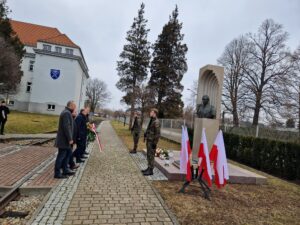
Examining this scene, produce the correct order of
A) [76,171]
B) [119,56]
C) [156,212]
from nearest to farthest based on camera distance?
[156,212] → [76,171] → [119,56]

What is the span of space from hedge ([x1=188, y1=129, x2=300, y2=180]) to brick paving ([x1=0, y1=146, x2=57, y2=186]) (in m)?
8.84

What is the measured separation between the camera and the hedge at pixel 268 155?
941 cm

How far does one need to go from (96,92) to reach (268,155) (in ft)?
248

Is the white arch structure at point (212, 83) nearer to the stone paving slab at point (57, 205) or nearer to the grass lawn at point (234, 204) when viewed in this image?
the grass lawn at point (234, 204)

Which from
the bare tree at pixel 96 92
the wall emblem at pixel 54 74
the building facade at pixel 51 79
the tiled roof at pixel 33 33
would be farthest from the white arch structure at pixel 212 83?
the bare tree at pixel 96 92

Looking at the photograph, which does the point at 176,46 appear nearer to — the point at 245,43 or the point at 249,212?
the point at 245,43

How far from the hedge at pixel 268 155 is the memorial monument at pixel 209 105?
3.41 meters

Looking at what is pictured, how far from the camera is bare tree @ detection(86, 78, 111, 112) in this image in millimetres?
80787

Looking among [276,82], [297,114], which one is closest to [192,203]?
[297,114]

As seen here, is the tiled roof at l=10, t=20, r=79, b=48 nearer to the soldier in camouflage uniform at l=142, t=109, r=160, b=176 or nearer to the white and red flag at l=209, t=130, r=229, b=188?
the soldier in camouflage uniform at l=142, t=109, r=160, b=176

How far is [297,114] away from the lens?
89.9ft

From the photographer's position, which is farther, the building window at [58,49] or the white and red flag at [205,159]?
the building window at [58,49]

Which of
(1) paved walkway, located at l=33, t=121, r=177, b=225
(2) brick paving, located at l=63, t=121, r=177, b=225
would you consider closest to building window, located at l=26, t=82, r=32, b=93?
(2) brick paving, located at l=63, t=121, r=177, b=225

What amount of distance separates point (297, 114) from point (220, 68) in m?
22.9
